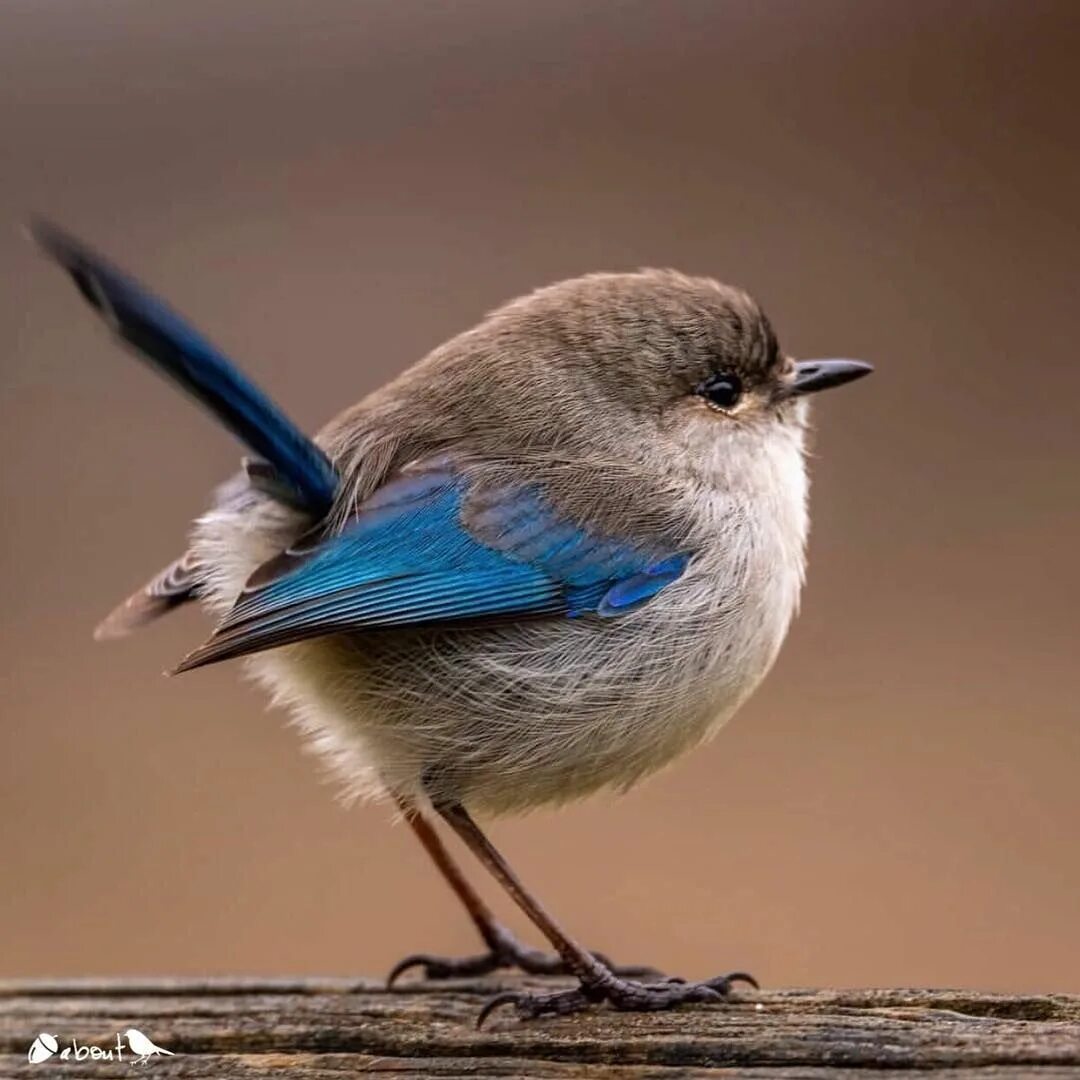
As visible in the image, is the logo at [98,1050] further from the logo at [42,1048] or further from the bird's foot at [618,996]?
the bird's foot at [618,996]

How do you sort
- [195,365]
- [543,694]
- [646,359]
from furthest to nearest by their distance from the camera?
[646,359], [543,694], [195,365]

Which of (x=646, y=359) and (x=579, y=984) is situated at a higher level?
(x=646, y=359)

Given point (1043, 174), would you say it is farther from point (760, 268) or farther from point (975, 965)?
point (975, 965)

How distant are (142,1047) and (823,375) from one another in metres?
2.13

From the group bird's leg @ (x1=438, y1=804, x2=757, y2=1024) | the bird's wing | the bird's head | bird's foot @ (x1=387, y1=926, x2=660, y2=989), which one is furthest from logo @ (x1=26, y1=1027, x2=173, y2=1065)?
the bird's head

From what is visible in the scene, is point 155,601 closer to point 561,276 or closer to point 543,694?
point 543,694

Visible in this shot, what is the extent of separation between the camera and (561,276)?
703 cm

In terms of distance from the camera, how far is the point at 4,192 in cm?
737

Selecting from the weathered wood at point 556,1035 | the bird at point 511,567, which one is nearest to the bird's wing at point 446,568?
the bird at point 511,567

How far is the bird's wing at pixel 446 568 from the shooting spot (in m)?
3.13

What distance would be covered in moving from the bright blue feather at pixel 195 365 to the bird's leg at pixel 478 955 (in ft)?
2.96

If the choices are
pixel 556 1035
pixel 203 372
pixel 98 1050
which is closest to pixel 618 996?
pixel 556 1035

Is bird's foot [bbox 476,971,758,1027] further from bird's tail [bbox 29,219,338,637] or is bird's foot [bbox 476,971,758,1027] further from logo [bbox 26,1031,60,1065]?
bird's tail [bbox 29,219,338,637]

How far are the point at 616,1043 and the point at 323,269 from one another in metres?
5.26
